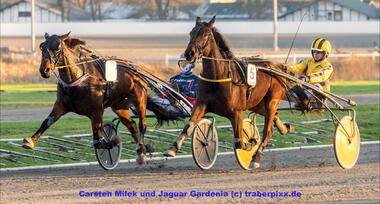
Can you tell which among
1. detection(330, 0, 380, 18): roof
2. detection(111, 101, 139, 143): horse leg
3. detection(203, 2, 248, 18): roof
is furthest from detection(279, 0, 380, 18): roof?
detection(111, 101, 139, 143): horse leg

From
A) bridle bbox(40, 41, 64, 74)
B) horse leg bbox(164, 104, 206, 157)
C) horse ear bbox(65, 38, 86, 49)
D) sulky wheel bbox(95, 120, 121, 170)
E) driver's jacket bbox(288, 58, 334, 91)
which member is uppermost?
horse ear bbox(65, 38, 86, 49)

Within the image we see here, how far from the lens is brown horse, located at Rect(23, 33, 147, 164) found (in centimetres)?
801

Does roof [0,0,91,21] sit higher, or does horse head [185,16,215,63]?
roof [0,0,91,21]

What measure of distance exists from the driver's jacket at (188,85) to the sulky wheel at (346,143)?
1.83 m

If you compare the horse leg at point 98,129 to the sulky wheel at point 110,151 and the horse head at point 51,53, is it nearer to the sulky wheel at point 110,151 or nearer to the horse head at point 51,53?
the horse head at point 51,53

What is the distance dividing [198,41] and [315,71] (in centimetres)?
225

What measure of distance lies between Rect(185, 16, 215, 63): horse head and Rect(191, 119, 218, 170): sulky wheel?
1307 mm

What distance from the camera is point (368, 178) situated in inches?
348

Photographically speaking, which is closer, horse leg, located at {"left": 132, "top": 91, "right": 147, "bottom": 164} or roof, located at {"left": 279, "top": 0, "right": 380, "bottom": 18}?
horse leg, located at {"left": 132, "top": 91, "right": 147, "bottom": 164}

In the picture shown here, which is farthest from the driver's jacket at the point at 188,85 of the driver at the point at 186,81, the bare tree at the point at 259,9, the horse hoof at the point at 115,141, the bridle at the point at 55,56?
the bare tree at the point at 259,9

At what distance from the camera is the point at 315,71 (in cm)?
952

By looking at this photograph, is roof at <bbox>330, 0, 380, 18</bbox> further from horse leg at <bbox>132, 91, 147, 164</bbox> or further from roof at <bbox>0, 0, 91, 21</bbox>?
horse leg at <bbox>132, 91, 147, 164</bbox>

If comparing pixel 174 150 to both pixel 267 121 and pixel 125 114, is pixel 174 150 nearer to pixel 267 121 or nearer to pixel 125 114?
pixel 267 121

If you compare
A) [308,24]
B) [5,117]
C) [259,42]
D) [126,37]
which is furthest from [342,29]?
[5,117]
